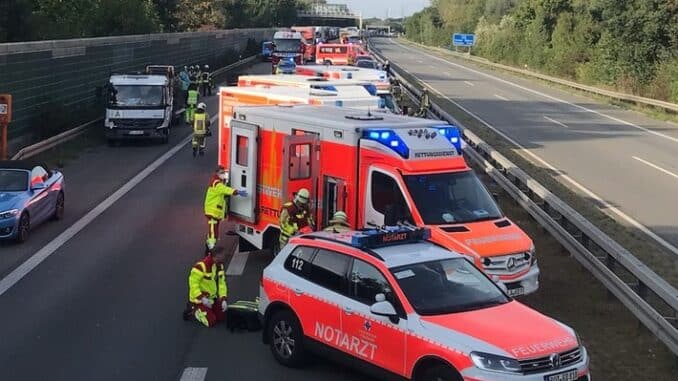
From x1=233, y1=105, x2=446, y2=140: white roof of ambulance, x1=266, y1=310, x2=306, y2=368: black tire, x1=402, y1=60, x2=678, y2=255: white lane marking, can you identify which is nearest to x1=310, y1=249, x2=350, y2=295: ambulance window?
x1=266, y1=310, x2=306, y2=368: black tire

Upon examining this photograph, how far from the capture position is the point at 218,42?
74.1 m

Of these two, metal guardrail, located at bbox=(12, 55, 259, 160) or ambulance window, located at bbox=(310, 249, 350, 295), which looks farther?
metal guardrail, located at bbox=(12, 55, 259, 160)

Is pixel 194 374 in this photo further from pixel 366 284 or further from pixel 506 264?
pixel 506 264

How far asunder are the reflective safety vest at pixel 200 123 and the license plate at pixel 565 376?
19739mm

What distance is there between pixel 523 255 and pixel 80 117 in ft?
82.9

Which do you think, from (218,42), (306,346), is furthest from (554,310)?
(218,42)

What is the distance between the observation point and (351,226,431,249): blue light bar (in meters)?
9.80

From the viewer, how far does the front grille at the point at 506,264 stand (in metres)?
11.8

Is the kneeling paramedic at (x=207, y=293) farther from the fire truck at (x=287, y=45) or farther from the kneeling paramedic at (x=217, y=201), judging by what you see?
the fire truck at (x=287, y=45)

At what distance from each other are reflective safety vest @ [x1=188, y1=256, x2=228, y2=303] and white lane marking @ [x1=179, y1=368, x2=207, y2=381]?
5.78 feet

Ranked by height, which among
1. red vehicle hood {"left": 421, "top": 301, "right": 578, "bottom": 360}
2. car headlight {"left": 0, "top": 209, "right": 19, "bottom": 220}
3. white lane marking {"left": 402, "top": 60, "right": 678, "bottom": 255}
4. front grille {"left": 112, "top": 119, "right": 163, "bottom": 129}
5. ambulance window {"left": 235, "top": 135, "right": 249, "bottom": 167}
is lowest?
white lane marking {"left": 402, "top": 60, "right": 678, "bottom": 255}

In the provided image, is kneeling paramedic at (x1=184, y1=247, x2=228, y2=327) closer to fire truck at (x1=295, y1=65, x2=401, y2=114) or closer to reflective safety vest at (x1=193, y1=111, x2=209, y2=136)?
reflective safety vest at (x1=193, y1=111, x2=209, y2=136)

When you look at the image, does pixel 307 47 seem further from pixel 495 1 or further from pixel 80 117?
pixel 495 1

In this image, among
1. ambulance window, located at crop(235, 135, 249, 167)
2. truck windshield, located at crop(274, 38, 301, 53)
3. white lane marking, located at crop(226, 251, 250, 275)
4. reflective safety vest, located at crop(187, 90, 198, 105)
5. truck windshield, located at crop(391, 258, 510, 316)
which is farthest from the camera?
truck windshield, located at crop(274, 38, 301, 53)
